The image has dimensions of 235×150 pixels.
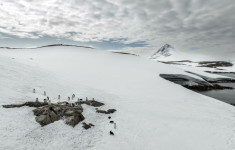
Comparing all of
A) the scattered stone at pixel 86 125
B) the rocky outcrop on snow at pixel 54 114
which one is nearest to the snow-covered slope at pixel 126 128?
the scattered stone at pixel 86 125

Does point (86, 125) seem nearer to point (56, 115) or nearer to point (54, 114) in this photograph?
point (56, 115)

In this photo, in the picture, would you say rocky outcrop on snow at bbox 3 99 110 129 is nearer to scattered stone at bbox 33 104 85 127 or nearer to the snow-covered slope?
scattered stone at bbox 33 104 85 127

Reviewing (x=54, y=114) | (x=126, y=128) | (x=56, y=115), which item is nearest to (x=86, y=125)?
(x=56, y=115)

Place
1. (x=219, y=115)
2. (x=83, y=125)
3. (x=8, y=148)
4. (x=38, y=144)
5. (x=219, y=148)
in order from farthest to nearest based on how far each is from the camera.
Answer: (x=219, y=115)
(x=83, y=125)
(x=219, y=148)
(x=38, y=144)
(x=8, y=148)

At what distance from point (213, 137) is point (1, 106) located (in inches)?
869

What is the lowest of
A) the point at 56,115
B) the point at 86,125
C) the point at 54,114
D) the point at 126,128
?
the point at 126,128

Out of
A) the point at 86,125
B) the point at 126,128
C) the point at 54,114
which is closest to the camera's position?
the point at 86,125

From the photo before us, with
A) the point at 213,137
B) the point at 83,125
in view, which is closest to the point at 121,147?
the point at 83,125

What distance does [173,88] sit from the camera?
37.3 metres

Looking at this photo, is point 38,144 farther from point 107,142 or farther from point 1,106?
point 1,106

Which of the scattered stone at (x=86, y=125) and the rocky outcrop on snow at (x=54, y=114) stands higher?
the rocky outcrop on snow at (x=54, y=114)

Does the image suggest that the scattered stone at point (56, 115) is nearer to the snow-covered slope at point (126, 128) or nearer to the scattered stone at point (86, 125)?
the snow-covered slope at point (126, 128)

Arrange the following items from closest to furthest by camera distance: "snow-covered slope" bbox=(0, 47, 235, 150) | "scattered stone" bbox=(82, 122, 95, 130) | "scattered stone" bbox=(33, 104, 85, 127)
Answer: "snow-covered slope" bbox=(0, 47, 235, 150), "scattered stone" bbox=(33, 104, 85, 127), "scattered stone" bbox=(82, 122, 95, 130)

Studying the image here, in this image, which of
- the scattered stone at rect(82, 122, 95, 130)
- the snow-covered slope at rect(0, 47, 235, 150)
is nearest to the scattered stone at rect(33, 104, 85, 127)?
the snow-covered slope at rect(0, 47, 235, 150)
